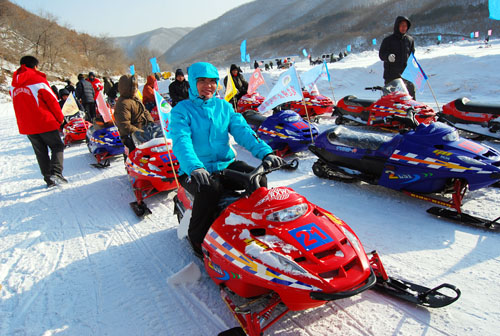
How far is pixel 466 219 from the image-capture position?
3402 mm

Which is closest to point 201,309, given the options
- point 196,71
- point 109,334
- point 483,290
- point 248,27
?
point 109,334

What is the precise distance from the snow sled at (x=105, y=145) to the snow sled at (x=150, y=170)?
2522mm

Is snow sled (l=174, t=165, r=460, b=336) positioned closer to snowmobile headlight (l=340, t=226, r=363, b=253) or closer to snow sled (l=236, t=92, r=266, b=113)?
snowmobile headlight (l=340, t=226, r=363, b=253)

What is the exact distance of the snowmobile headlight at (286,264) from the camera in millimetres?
1948

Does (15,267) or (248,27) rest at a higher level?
(248,27)

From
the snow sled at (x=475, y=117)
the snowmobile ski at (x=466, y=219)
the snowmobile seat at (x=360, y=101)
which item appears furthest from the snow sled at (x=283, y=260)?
the snowmobile seat at (x=360, y=101)

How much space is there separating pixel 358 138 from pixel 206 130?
8.72 ft

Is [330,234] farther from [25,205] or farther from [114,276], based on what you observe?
[25,205]

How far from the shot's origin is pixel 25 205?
212 inches

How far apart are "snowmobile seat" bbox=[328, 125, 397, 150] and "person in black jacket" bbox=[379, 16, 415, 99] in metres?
3.04

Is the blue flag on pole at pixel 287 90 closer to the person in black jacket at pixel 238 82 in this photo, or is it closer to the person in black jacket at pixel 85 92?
the person in black jacket at pixel 238 82

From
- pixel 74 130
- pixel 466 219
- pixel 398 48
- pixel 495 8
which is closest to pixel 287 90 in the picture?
pixel 398 48

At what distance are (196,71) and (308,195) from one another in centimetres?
274

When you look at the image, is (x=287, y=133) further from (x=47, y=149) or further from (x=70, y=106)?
(x=70, y=106)
